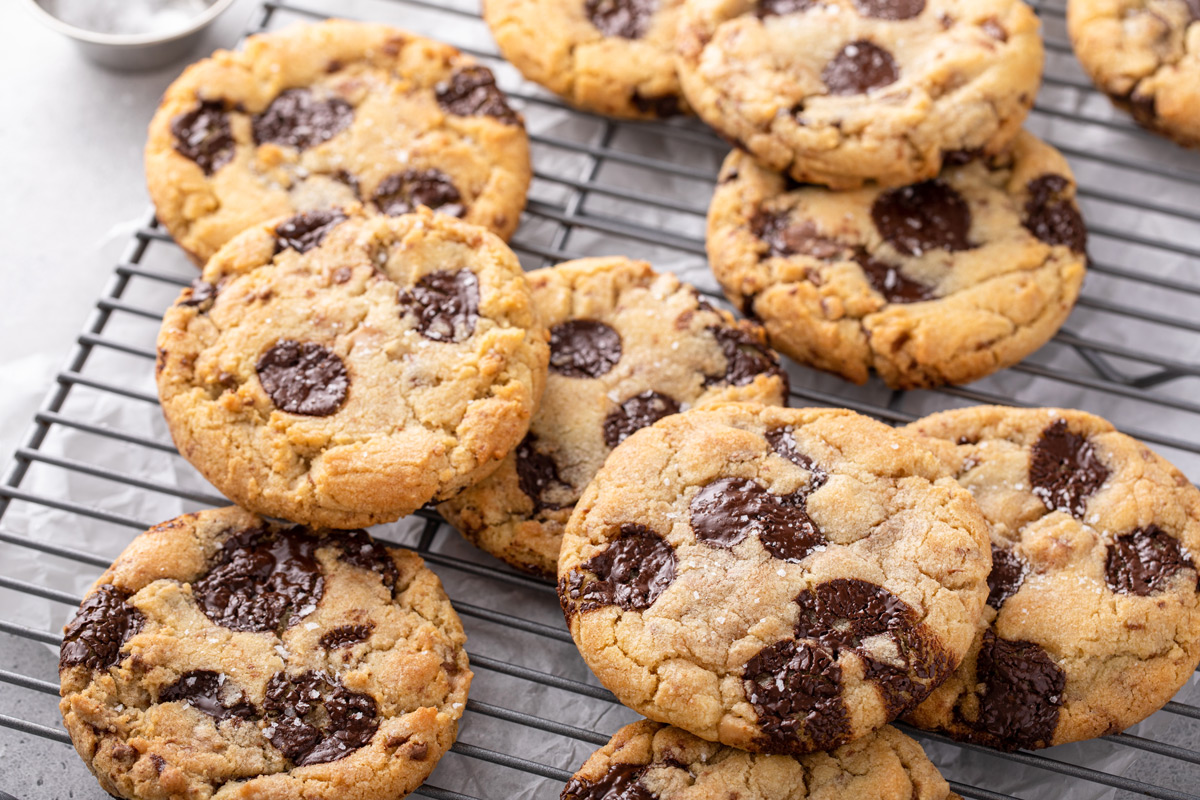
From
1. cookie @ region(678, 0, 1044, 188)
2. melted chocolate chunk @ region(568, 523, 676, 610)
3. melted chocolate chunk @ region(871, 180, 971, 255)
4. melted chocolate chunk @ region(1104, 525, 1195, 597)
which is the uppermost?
cookie @ region(678, 0, 1044, 188)

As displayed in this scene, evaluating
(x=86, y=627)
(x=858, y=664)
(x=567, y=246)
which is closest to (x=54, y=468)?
(x=86, y=627)

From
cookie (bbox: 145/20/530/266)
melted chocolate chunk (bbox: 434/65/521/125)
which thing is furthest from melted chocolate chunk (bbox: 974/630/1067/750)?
melted chocolate chunk (bbox: 434/65/521/125)

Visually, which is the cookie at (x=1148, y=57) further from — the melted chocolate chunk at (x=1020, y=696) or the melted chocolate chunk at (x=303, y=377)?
the melted chocolate chunk at (x=303, y=377)

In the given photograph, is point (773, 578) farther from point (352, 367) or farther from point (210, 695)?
point (210, 695)

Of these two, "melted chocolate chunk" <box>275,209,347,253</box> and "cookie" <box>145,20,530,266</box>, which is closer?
"melted chocolate chunk" <box>275,209,347,253</box>

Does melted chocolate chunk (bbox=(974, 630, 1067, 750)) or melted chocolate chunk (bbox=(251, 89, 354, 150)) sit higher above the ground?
melted chocolate chunk (bbox=(251, 89, 354, 150))

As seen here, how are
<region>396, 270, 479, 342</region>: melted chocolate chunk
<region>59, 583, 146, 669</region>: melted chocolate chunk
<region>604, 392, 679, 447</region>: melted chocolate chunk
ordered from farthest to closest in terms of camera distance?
<region>604, 392, 679, 447</region>: melted chocolate chunk → <region>396, 270, 479, 342</region>: melted chocolate chunk → <region>59, 583, 146, 669</region>: melted chocolate chunk

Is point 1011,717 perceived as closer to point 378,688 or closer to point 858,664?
point 858,664

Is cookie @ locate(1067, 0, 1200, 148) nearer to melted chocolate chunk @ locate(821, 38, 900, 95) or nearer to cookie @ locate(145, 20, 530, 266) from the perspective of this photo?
melted chocolate chunk @ locate(821, 38, 900, 95)
